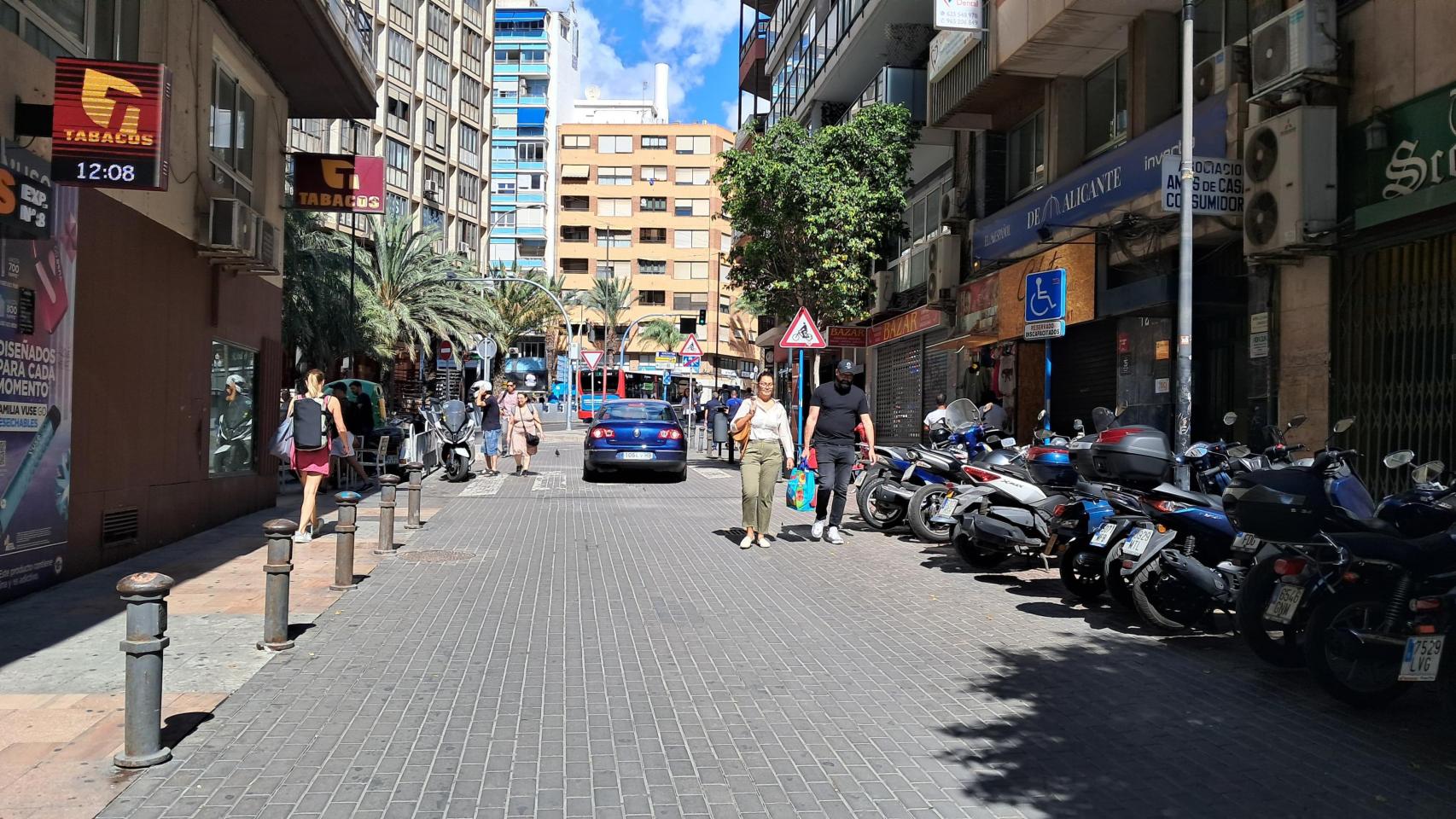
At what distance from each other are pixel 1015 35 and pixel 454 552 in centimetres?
1163

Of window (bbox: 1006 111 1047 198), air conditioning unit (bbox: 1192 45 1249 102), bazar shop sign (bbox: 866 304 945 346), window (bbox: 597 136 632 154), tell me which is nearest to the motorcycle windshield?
air conditioning unit (bbox: 1192 45 1249 102)

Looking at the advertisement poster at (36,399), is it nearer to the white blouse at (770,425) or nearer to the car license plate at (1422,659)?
the white blouse at (770,425)

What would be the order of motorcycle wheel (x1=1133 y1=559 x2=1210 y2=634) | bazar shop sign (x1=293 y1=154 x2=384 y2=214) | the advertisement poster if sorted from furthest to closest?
1. bazar shop sign (x1=293 y1=154 x2=384 y2=214)
2. the advertisement poster
3. motorcycle wheel (x1=1133 y1=559 x2=1210 y2=634)

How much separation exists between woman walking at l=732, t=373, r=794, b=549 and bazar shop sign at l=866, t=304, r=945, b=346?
1219 centimetres

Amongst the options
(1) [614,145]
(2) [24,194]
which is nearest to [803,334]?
(2) [24,194]

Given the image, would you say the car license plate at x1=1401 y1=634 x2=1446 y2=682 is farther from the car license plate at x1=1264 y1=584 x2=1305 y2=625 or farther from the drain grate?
the drain grate

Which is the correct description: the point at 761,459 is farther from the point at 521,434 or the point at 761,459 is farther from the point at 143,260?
the point at 521,434

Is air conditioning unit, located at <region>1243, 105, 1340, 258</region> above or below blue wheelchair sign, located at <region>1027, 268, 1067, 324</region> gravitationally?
above

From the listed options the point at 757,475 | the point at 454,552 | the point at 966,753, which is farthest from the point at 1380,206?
the point at 454,552

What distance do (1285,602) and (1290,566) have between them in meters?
0.19

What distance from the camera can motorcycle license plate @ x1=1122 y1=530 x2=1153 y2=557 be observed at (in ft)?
23.1

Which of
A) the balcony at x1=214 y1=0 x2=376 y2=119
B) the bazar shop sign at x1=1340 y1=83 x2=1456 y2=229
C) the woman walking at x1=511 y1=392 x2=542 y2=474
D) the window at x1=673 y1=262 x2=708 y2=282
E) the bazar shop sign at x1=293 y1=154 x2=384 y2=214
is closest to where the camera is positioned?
the bazar shop sign at x1=1340 y1=83 x2=1456 y2=229

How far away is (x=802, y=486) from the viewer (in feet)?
46.6

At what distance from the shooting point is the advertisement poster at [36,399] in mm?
7590
